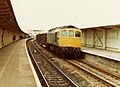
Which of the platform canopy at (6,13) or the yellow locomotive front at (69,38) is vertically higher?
the platform canopy at (6,13)

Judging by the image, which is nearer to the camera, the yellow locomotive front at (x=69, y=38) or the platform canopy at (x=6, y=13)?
the platform canopy at (x=6, y=13)

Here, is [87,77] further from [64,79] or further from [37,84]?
[37,84]

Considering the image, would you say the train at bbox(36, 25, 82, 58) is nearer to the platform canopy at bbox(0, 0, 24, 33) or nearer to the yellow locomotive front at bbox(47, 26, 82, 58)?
the yellow locomotive front at bbox(47, 26, 82, 58)

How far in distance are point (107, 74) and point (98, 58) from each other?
4.04 m

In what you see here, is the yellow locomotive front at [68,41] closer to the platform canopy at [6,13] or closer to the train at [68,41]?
the train at [68,41]

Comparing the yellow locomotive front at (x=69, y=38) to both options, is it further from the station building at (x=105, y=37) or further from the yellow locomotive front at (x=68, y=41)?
the station building at (x=105, y=37)

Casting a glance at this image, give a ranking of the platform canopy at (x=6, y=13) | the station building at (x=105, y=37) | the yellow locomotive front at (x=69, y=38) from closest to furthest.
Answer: the platform canopy at (x=6, y=13)
the station building at (x=105, y=37)
the yellow locomotive front at (x=69, y=38)

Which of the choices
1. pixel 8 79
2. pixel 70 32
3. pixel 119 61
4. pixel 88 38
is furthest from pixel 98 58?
pixel 88 38

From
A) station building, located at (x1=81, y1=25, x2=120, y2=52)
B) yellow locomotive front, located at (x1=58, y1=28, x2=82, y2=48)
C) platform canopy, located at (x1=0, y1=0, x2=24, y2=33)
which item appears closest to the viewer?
platform canopy, located at (x1=0, y1=0, x2=24, y2=33)

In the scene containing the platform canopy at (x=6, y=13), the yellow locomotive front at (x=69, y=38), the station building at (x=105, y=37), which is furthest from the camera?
the yellow locomotive front at (x=69, y=38)

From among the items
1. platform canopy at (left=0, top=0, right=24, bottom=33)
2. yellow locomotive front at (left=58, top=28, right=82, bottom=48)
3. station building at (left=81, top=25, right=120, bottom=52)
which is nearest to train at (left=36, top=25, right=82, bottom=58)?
yellow locomotive front at (left=58, top=28, right=82, bottom=48)

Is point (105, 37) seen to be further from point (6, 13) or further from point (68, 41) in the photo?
point (6, 13)

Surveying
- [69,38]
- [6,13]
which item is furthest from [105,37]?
[6,13]

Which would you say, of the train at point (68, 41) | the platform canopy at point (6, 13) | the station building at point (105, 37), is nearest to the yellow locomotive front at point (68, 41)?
the train at point (68, 41)
